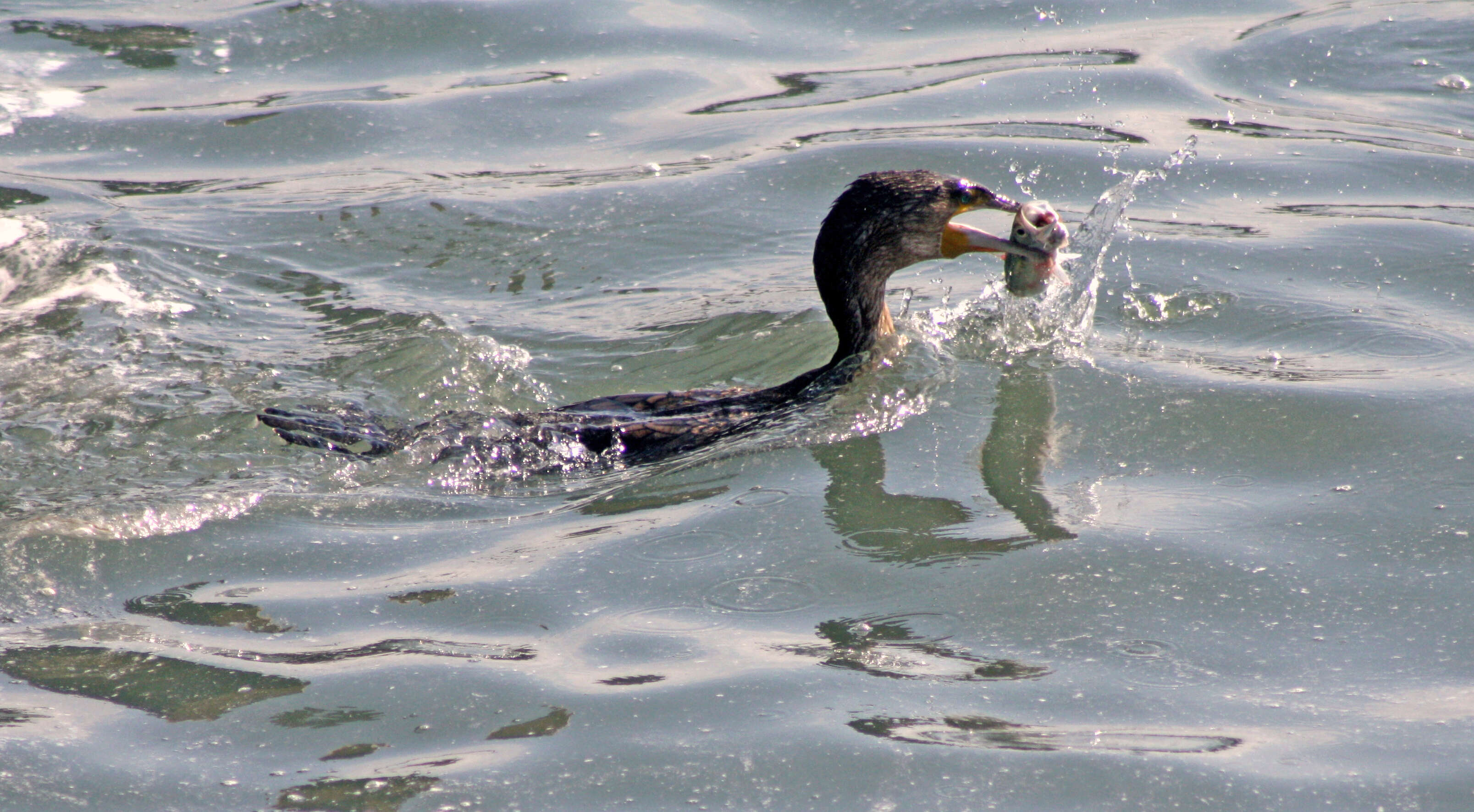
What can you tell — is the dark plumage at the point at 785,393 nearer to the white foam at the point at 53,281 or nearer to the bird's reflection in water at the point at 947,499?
the bird's reflection in water at the point at 947,499

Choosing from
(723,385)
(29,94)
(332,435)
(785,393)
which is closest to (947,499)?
(785,393)

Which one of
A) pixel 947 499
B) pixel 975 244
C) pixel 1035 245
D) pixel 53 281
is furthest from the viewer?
pixel 53 281

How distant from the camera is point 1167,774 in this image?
3268 mm

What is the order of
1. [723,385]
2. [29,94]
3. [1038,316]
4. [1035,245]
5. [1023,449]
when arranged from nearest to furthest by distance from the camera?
[1023,449] < [1035,245] < [1038,316] < [723,385] < [29,94]

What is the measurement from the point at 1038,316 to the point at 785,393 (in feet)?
4.30

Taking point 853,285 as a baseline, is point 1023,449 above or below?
below

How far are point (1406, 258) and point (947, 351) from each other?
2520 mm

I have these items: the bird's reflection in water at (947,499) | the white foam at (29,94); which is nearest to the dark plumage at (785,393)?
the bird's reflection in water at (947,499)

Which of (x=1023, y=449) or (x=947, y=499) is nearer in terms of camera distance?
(x=947, y=499)

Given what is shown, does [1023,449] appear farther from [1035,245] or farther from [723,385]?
[723,385]

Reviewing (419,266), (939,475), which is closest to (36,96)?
(419,266)

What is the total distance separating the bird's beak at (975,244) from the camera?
569 centimetres

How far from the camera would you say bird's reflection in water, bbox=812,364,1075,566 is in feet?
14.6

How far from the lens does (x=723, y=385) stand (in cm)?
659
